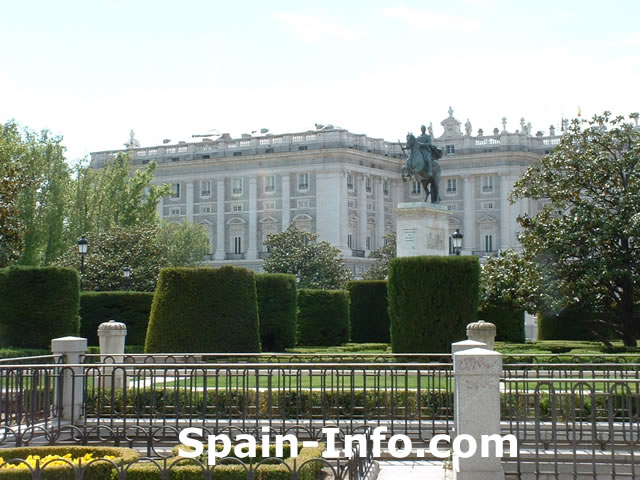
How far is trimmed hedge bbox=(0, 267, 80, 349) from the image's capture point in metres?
31.0

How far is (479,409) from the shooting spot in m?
11.7

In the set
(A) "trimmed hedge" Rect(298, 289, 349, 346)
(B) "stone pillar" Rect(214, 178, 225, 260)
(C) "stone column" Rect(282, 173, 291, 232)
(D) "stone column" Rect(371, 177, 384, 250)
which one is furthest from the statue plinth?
(B) "stone pillar" Rect(214, 178, 225, 260)

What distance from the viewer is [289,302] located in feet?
117

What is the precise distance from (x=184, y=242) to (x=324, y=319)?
3987 centimetres

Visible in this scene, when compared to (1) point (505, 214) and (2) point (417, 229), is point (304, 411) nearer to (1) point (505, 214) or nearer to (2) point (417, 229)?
(2) point (417, 229)

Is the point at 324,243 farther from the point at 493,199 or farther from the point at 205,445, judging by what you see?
the point at 205,445

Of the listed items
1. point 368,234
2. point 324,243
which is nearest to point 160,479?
point 324,243

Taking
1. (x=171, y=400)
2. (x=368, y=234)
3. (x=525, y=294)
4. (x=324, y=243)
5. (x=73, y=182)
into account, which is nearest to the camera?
(x=171, y=400)

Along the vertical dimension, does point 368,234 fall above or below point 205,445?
above

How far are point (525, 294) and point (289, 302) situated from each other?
795cm

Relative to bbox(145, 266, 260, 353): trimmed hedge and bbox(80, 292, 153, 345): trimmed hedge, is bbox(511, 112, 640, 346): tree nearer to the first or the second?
bbox(145, 266, 260, 353): trimmed hedge

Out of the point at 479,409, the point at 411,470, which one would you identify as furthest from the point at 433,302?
the point at 479,409

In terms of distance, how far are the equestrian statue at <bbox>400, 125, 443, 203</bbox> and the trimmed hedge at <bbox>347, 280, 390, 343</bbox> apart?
5964 millimetres

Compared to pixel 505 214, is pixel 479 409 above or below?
below
